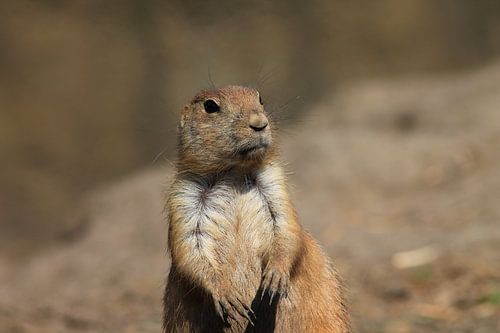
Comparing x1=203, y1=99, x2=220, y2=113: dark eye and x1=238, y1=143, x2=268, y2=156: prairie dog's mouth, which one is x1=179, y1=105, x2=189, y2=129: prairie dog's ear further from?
x1=238, y1=143, x2=268, y2=156: prairie dog's mouth

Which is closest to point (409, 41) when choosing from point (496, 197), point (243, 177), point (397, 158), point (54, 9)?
point (397, 158)

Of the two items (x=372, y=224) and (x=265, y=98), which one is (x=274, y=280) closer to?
(x=265, y=98)

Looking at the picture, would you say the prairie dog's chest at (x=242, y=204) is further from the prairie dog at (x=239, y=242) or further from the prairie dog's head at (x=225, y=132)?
the prairie dog's head at (x=225, y=132)

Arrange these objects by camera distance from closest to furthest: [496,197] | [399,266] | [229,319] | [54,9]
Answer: [229,319]
[399,266]
[496,197]
[54,9]

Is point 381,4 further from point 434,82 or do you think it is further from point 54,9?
point 54,9

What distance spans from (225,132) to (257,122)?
0.21 meters

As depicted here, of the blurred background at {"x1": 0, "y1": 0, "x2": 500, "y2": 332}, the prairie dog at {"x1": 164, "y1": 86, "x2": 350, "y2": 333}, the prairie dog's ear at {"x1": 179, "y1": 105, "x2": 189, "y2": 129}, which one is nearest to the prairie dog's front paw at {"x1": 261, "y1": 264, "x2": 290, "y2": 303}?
the prairie dog at {"x1": 164, "y1": 86, "x2": 350, "y2": 333}

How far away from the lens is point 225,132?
15.1ft

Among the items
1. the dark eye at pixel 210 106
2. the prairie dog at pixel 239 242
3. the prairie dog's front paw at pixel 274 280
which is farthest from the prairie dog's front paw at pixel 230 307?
the dark eye at pixel 210 106

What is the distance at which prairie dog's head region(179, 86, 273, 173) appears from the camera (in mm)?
4504

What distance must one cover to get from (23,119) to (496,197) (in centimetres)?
546

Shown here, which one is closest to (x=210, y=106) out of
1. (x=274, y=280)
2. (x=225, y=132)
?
(x=225, y=132)

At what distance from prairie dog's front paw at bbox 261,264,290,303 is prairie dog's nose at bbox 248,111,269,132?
64 centimetres

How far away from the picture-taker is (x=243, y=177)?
4.68 m
